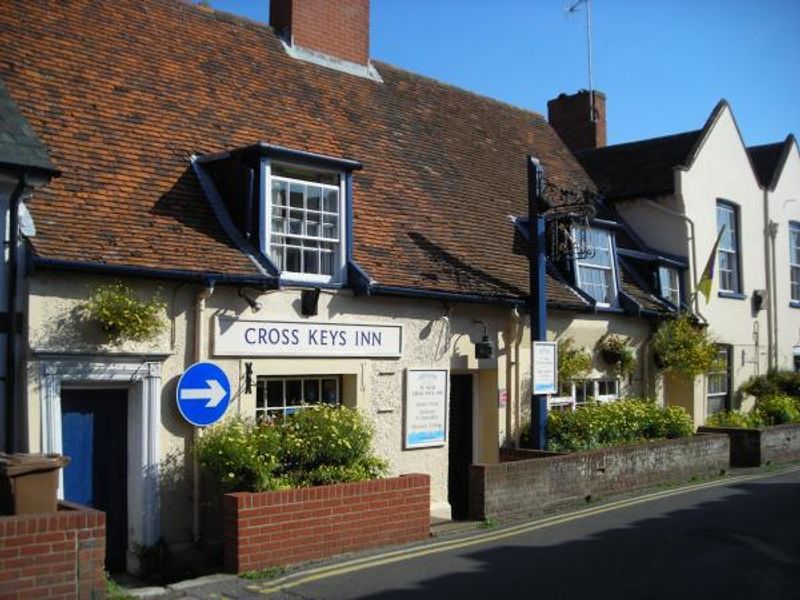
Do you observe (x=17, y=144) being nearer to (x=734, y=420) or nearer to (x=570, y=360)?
(x=570, y=360)

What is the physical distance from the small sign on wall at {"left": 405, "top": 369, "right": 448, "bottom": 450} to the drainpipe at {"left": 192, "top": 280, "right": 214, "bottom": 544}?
3.40 m

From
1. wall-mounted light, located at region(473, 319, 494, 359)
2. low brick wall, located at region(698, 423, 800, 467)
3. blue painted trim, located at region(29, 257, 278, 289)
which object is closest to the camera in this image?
blue painted trim, located at region(29, 257, 278, 289)

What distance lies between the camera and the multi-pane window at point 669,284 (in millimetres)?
18906

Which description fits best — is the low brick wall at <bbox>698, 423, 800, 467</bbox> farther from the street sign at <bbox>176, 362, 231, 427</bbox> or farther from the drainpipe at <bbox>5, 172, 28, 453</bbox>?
the drainpipe at <bbox>5, 172, 28, 453</bbox>

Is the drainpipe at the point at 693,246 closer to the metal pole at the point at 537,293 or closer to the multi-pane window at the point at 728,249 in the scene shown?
the multi-pane window at the point at 728,249

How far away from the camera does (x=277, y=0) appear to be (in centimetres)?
1658

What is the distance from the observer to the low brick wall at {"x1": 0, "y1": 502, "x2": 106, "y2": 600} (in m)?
7.21

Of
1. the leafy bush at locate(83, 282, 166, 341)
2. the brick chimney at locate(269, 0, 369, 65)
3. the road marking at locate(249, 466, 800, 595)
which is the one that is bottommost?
the road marking at locate(249, 466, 800, 595)

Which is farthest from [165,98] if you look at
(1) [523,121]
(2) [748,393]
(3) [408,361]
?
(2) [748,393]

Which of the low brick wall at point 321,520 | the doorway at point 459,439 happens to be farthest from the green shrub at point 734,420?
the low brick wall at point 321,520

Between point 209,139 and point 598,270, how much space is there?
8.20 meters

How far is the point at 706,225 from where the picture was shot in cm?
2041

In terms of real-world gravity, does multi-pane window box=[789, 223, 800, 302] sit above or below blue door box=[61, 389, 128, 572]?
above

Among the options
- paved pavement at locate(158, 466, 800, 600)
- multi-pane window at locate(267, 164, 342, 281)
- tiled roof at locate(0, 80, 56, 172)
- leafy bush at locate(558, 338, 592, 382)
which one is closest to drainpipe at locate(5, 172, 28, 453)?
tiled roof at locate(0, 80, 56, 172)
